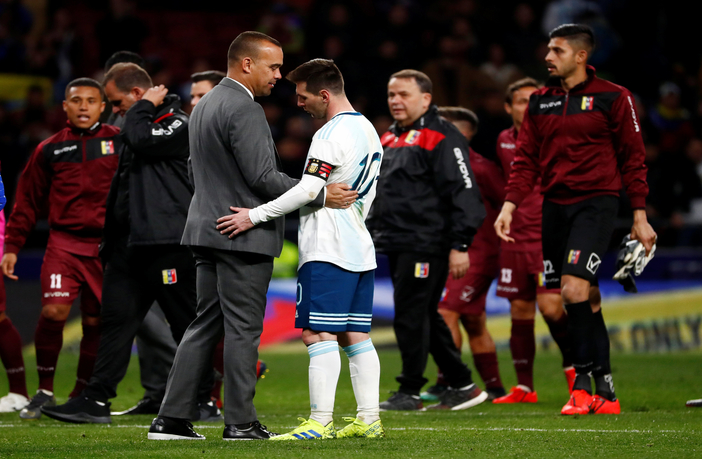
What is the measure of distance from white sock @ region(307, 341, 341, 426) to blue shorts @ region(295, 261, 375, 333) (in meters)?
0.11

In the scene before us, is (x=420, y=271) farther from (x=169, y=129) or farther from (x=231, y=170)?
(x=231, y=170)

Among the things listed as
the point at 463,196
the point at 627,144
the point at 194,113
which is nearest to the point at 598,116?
the point at 627,144

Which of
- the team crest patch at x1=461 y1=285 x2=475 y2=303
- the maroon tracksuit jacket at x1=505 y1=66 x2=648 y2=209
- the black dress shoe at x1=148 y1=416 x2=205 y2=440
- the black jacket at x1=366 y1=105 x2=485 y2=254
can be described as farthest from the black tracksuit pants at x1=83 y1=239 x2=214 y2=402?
the team crest patch at x1=461 y1=285 x2=475 y2=303

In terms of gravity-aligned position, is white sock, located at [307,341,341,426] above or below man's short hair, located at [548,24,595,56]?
below

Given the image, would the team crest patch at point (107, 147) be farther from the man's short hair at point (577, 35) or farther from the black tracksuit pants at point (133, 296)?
the man's short hair at point (577, 35)

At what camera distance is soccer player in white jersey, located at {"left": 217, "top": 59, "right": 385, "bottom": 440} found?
16.3 feet

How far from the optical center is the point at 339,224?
200 inches

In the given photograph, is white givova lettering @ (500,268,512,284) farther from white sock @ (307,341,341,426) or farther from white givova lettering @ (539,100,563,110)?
white sock @ (307,341,341,426)

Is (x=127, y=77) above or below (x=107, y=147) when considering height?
above

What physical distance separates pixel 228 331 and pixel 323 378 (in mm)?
546

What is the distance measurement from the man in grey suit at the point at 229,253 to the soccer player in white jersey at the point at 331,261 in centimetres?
10

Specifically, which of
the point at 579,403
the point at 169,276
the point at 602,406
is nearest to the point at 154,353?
the point at 169,276

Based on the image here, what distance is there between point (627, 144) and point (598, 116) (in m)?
0.26

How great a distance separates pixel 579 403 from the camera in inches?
243
